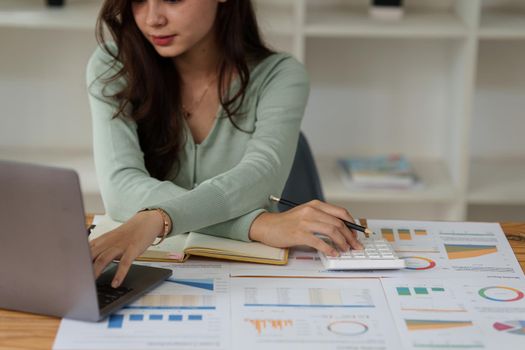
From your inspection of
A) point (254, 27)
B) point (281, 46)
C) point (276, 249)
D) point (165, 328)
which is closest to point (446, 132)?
point (281, 46)

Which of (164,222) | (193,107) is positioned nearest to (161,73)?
(193,107)

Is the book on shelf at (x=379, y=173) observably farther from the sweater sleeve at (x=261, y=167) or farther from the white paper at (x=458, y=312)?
the white paper at (x=458, y=312)

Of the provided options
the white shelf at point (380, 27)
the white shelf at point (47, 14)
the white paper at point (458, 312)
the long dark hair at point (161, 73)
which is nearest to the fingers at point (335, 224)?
the white paper at point (458, 312)

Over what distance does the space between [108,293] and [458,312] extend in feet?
1.79

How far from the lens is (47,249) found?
1370mm

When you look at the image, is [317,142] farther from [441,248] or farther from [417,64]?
[441,248]

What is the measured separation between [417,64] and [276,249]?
5.69ft

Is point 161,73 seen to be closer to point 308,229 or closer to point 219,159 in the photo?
point 219,159

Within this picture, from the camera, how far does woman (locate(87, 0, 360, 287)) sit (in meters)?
1.90

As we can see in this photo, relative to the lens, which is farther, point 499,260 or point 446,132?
point 446,132

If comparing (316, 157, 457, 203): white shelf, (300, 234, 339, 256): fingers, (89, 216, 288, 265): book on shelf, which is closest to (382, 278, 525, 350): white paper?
(300, 234, 339, 256): fingers

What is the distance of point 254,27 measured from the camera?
88.4 inches

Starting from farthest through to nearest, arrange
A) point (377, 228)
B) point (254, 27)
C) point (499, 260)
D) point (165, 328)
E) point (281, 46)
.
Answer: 1. point (281, 46)
2. point (254, 27)
3. point (377, 228)
4. point (499, 260)
5. point (165, 328)

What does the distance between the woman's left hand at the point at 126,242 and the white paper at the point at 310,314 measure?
0.58ft
